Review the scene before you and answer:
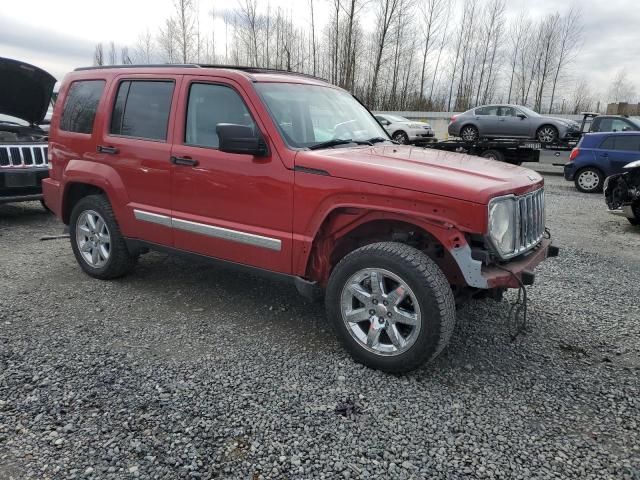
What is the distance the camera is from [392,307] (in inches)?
127

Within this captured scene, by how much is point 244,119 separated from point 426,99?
130 ft

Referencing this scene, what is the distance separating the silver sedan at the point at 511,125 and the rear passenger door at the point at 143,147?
589 inches

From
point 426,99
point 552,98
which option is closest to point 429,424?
point 426,99

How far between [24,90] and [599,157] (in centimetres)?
1252

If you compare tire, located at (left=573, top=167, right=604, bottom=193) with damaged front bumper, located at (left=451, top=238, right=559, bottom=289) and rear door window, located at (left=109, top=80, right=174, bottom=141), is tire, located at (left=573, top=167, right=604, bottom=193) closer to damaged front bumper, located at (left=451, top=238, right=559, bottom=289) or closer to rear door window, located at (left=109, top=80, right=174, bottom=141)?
damaged front bumper, located at (left=451, top=238, right=559, bottom=289)

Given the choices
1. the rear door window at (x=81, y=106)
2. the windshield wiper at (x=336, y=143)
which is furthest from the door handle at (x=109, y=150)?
the windshield wiper at (x=336, y=143)

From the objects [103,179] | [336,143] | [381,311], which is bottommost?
[381,311]

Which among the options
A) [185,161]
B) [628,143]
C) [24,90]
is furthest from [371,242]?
[628,143]

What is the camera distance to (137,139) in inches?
171

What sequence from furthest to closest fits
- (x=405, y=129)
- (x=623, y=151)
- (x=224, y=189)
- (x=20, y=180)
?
(x=405, y=129)
(x=623, y=151)
(x=20, y=180)
(x=224, y=189)

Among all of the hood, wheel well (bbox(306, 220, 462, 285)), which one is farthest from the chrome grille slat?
the hood

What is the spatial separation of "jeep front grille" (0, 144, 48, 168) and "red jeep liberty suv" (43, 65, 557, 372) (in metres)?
2.53

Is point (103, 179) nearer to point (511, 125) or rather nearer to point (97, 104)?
point (97, 104)

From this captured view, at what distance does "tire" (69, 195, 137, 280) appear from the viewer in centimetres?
471
